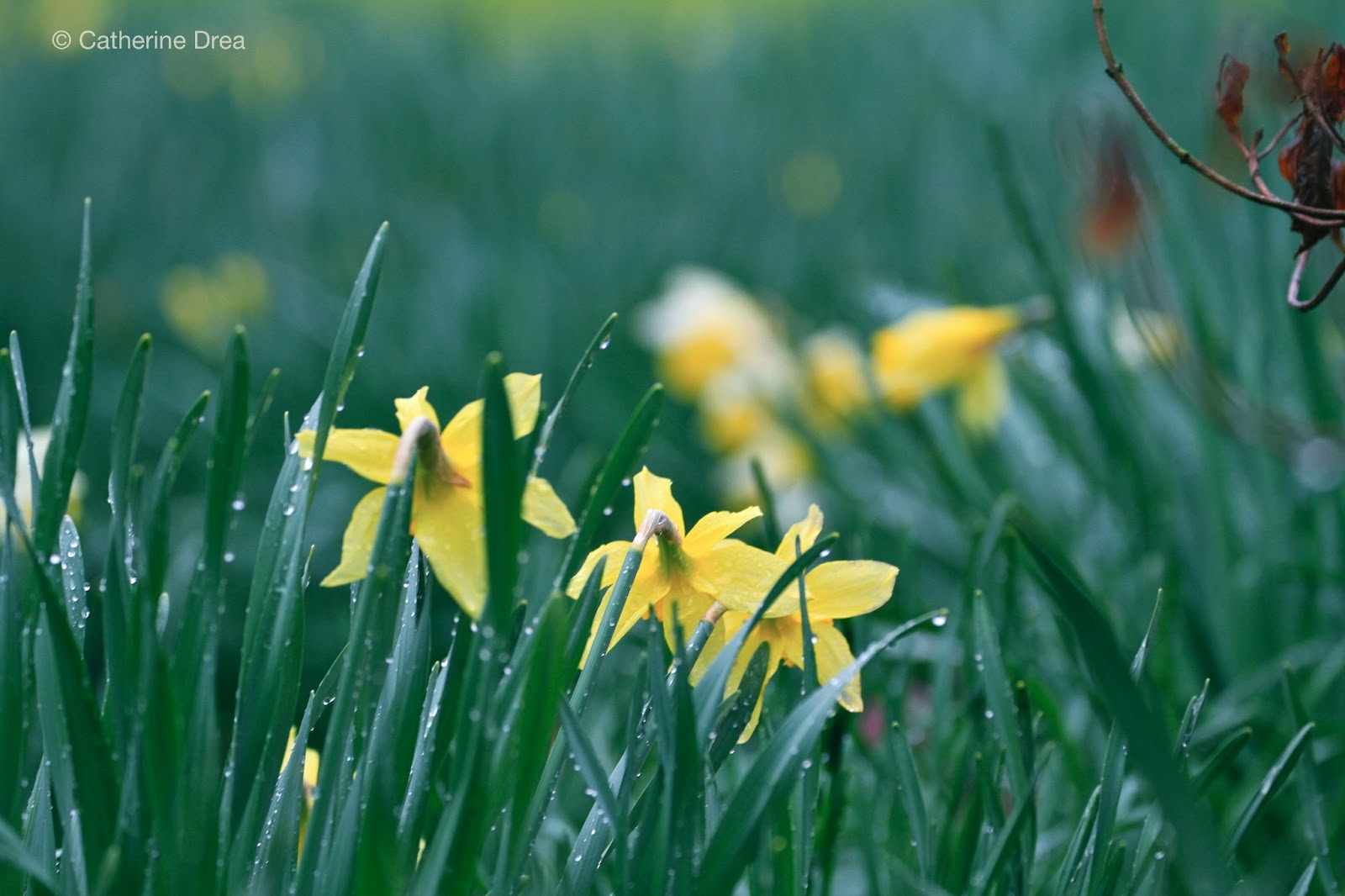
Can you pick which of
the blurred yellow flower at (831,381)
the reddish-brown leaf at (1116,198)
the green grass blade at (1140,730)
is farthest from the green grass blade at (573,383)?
the blurred yellow flower at (831,381)

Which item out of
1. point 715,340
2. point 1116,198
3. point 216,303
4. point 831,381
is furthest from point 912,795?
point 216,303

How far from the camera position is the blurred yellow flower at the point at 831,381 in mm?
1820

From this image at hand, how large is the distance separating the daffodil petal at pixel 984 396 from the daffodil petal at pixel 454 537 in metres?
1.04

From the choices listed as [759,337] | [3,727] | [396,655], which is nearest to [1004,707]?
[396,655]

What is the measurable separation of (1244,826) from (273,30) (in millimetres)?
4380

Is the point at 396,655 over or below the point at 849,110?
below

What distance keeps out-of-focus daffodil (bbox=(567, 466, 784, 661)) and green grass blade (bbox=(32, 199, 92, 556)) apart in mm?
243

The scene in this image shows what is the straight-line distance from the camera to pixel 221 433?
0.50 meters

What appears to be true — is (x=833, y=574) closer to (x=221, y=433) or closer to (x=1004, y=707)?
(x=1004, y=707)

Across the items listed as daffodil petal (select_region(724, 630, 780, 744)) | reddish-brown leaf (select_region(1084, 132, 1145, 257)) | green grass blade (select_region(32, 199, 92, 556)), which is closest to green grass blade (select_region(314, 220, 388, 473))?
green grass blade (select_region(32, 199, 92, 556))

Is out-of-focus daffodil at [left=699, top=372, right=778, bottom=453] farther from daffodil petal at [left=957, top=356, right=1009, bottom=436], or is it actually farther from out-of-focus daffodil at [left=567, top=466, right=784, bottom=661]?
out-of-focus daffodil at [left=567, top=466, right=784, bottom=661]

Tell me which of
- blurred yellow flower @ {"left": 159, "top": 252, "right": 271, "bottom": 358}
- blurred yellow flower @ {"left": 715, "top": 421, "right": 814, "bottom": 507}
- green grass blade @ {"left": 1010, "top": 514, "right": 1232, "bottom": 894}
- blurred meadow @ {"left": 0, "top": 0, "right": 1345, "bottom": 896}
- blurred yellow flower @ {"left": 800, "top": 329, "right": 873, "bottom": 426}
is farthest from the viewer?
blurred yellow flower @ {"left": 159, "top": 252, "right": 271, "bottom": 358}

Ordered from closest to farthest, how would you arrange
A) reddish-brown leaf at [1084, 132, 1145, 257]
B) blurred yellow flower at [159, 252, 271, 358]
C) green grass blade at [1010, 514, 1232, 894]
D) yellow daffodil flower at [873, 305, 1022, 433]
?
green grass blade at [1010, 514, 1232, 894]
reddish-brown leaf at [1084, 132, 1145, 257]
yellow daffodil flower at [873, 305, 1022, 433]
blurred yellow flower at [159, 252, 271, 358]

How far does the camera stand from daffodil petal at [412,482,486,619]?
1.74 ft
